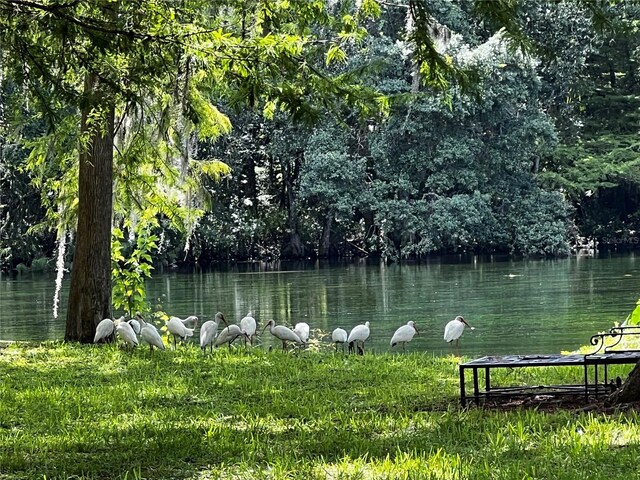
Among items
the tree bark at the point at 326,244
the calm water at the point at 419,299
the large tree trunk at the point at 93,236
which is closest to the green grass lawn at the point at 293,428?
the large tree trunk at the point at 93,236

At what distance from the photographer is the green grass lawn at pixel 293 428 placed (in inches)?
209

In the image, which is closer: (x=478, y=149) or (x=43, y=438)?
(x=43, y=438)

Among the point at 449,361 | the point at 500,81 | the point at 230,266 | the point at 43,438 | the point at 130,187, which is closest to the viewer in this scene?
the point at 43,438

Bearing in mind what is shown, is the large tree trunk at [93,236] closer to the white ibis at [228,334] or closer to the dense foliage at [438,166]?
the white ibis at [228,334]

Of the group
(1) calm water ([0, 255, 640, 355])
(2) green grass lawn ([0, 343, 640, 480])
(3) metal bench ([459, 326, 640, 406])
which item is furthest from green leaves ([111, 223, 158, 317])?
(3) metal bench ([459, 326, 640, 406])

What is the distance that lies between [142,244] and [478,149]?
29520 millimetres

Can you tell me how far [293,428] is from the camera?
6645 millimetres

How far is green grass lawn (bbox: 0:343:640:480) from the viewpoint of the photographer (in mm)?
5301

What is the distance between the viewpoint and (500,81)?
42.6m

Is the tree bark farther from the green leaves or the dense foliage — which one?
the green leaves

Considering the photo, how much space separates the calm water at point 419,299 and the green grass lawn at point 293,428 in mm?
8534

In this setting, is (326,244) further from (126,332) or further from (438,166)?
(126,332)

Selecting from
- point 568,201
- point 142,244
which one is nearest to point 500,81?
point 568,201

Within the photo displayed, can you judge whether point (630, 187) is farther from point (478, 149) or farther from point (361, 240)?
point (361, 240)
